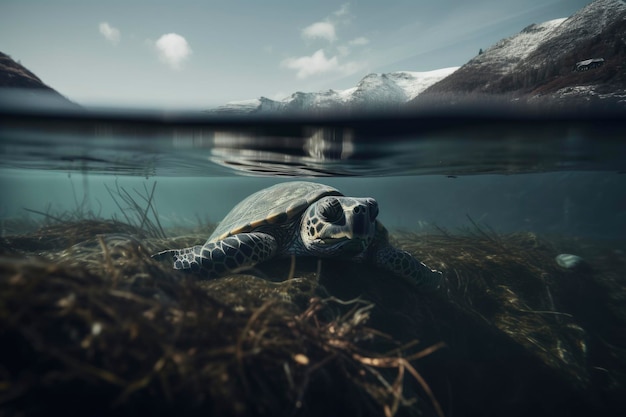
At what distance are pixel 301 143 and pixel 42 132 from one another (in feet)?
25.2

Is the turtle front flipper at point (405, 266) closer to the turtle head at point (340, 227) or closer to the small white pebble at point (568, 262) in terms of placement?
the turtle head at point (340, 227)

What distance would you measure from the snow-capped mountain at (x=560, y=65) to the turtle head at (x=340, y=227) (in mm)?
4648

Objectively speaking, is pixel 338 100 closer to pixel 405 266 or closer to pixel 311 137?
pixel 311 137

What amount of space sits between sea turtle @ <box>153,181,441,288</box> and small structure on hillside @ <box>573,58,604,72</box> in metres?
6.72

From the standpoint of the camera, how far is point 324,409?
2166 mm

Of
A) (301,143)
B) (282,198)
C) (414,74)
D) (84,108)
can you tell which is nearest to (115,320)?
(282,198)

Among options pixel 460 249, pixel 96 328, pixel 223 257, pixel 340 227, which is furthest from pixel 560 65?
pixel 96 328

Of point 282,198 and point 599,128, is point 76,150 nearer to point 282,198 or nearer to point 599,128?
point 282,198

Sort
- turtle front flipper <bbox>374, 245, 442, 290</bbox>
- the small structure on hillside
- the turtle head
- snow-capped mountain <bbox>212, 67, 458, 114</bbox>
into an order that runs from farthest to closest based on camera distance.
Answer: snow-capped mountain <bbox>212, 67, 458, 114</bbox>
the small structure on hillside
turtle front flipper <bbox>374, 245, 442, 290</bbox>
the turtle head

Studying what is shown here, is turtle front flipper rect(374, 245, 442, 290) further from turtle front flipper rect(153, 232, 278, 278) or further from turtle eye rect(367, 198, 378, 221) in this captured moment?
turtle front flipper rect(153, 232, 278, 278)

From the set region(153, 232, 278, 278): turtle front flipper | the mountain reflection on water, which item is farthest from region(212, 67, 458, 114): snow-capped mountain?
region(153, 232, 278, 278): turtle front flipper

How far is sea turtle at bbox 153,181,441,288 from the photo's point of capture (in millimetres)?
3926

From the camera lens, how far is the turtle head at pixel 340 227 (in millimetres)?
3805

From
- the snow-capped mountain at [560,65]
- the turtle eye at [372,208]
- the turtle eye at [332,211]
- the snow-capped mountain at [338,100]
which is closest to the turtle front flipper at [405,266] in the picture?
the turtle eye at [372,208]
